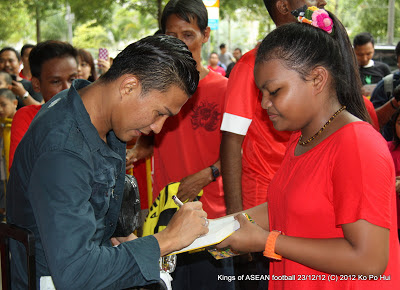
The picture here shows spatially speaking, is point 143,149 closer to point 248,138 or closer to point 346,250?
point 248,138

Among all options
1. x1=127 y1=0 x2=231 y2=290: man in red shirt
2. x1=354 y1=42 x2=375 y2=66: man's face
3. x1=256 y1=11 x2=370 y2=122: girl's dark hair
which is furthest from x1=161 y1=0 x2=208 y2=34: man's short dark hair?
x1=354 y1=42 x2=375 y2=66: man's face

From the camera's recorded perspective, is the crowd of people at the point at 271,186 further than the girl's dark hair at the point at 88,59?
No

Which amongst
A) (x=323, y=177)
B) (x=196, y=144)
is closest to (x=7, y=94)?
(x=196, y=144)

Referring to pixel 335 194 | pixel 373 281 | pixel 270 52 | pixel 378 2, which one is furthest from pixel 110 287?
pixel 378 2

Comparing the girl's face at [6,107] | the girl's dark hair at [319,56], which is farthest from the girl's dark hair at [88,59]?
the girl's dark hair at [319,56]

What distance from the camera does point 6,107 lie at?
546 cm

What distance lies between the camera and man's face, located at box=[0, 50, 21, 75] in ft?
25.9

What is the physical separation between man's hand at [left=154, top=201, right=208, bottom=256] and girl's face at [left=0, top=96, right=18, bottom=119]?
4352 millimetres

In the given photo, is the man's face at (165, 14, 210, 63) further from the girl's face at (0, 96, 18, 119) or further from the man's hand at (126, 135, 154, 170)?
the girl's face at (0, 96, 18, 119)

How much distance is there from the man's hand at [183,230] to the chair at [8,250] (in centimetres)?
45

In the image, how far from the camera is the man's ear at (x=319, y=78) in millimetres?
1752

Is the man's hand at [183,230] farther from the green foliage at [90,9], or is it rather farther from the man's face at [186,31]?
the green foliage at [90,9]

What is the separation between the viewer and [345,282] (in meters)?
1.69

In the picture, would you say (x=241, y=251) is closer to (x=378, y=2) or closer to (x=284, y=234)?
(x=284, y=234)
